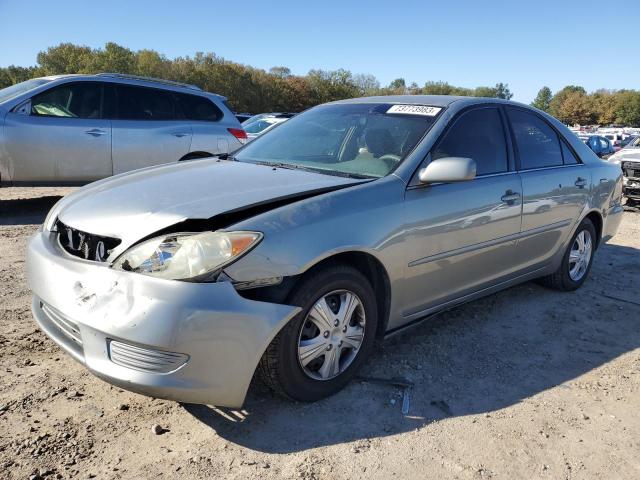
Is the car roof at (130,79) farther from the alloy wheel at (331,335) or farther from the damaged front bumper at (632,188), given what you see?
the damaged front bumper at (632,188)

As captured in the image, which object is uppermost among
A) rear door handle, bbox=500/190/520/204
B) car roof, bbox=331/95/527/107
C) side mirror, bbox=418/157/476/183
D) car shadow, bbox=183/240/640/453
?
car roof, bbox=331/95/527/107

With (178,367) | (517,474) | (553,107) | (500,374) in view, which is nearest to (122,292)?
(178,367)

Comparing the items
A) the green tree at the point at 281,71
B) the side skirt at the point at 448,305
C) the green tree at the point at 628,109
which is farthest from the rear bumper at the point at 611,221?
the green tree at the point at 628,109

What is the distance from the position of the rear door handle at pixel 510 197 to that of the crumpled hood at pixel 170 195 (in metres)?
1.28

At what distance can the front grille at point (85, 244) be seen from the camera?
95.9 inches

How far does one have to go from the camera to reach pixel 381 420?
8.55 feet

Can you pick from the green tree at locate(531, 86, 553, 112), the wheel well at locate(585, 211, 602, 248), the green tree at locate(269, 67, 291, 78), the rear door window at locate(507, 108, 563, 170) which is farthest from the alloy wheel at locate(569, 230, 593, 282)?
the green tree at locate(531, 86, 553, 112)

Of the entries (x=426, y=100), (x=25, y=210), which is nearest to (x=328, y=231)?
(x=426, y=100)

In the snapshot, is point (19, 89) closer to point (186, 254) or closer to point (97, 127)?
point (97, 127)

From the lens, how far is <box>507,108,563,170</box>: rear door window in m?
4.00

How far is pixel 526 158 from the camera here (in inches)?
158

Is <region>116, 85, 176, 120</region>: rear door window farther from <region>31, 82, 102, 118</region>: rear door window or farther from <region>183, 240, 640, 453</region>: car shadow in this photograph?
<region>183, 240, 640, 453</region>: car shadow

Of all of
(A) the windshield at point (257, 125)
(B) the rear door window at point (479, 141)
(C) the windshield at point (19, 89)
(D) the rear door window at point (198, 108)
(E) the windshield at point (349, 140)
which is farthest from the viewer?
(A) the windshield at point (257, 125)

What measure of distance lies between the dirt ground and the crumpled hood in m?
0.86
